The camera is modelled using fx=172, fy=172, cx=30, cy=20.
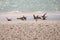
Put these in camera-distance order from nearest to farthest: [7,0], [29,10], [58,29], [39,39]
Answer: [39,39], [58,29], [29,10], [7,0]

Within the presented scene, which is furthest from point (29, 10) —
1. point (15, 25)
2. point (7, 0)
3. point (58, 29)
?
point (58, 29)

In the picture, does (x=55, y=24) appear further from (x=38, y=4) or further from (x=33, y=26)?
(x=38, y=4)

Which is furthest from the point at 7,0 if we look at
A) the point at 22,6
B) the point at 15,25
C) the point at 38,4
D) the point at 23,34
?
the point at 23,34

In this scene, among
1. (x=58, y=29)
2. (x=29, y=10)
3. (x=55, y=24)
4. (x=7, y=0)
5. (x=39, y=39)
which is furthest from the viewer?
(x=7, y=0)

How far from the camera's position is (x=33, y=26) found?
3289mm

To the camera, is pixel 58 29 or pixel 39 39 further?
pixel 58 29

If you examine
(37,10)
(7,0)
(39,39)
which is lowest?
(39,39)

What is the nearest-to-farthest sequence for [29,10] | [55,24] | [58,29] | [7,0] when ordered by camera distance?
[58,29] < [55,24] < [29,10] < [7,0]

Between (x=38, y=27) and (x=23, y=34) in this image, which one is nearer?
(x=23, y=34)

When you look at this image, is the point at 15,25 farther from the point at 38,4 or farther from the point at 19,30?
the point at 38,4

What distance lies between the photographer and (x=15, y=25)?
337 cm

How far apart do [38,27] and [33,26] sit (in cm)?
12

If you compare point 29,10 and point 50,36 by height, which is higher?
point 29,10

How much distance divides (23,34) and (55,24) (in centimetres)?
74
